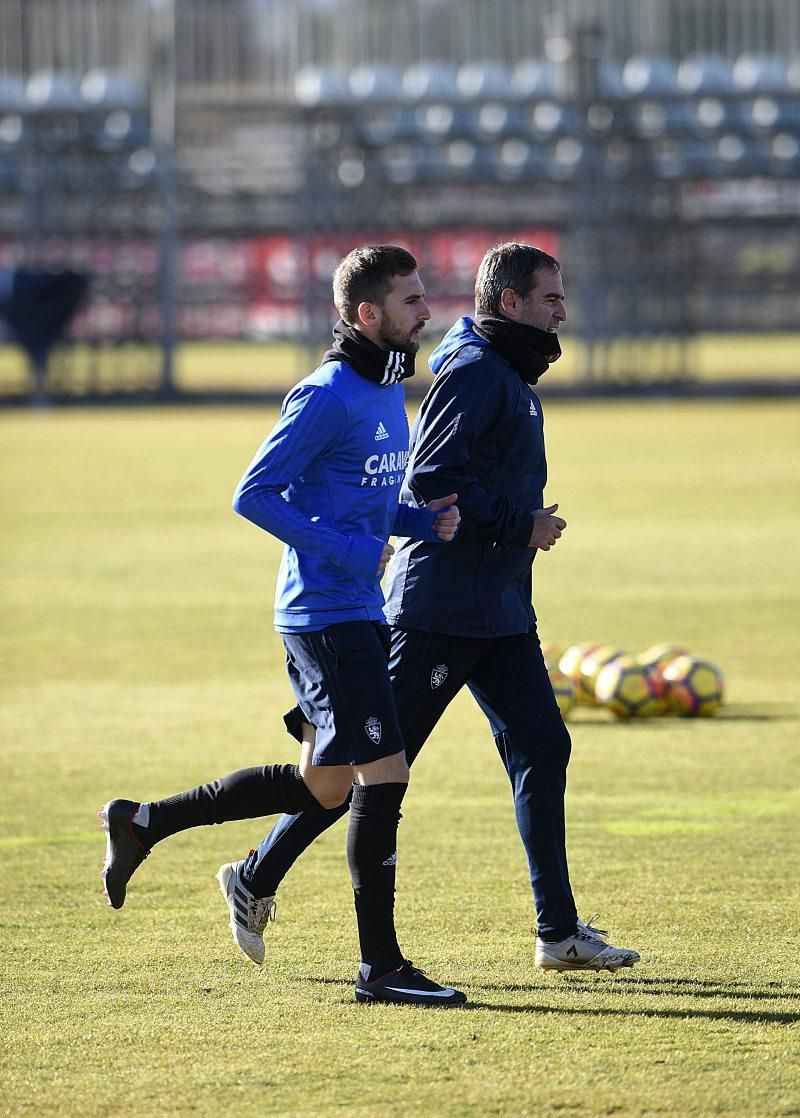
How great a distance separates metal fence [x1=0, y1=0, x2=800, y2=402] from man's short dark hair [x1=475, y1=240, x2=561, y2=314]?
35810mm

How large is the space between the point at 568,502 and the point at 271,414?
1518cm

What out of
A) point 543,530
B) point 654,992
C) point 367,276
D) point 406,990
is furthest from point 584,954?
point 367,276

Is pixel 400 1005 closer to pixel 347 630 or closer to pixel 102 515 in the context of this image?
pixel 347 630

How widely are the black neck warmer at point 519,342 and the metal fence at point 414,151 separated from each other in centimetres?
3583

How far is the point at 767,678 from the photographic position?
10.6 metres

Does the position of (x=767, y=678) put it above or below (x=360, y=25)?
below

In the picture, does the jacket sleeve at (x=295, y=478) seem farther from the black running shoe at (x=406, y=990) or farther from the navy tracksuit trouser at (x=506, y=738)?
the black running shoe at (x=406, y=990)

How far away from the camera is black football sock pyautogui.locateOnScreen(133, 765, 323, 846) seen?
5.16m

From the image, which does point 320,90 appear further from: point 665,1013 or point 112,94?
point 665,1013

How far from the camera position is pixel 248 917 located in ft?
17.1

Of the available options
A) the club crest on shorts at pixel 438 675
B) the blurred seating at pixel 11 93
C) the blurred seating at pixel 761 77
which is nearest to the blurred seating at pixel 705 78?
the blurred seating at pixel 761 77

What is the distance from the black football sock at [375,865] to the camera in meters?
4.95

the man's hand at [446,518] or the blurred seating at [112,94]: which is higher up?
the blurred seating at [112,94]

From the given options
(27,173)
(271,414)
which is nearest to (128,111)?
(27,173)
